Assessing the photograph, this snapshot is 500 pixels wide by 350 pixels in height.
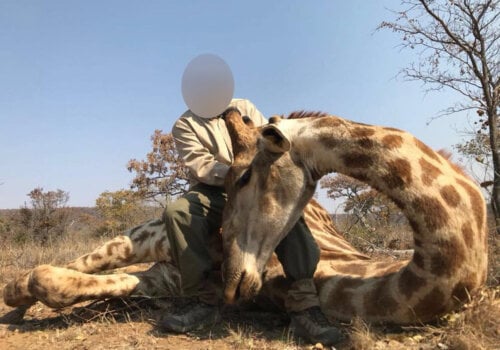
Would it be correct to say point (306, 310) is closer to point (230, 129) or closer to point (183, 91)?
point (230, 129)

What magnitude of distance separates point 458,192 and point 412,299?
0.62 metres

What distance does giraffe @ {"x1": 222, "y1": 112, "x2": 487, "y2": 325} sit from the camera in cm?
236

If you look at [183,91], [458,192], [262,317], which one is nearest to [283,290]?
[262,317]

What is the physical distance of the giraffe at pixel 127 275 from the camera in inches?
131

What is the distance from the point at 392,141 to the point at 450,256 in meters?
0.69

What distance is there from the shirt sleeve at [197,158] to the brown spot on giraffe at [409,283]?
1.38 meters

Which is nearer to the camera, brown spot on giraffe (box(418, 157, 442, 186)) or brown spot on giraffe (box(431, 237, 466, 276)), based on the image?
brown spot on giraffe (box(431, 237, 466, 276))

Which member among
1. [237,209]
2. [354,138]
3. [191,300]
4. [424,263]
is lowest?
[191,300]

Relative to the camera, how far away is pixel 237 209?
2.90 m

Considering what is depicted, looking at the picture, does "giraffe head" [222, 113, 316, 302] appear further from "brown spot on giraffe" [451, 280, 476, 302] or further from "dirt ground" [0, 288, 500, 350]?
"brown spot on giraffe" [451, 280, 476, 302]

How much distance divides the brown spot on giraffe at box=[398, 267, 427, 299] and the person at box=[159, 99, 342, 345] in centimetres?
45

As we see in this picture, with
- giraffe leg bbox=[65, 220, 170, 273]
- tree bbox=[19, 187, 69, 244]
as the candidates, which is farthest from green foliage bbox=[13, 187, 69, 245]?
giraffe leg bbox=[65, 220, 170, 273]

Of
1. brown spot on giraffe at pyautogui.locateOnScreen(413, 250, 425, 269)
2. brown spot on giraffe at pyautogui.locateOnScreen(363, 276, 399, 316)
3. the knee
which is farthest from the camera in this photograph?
the knee

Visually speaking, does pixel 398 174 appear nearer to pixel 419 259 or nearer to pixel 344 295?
pixel 419 259
